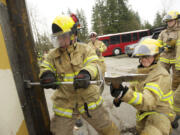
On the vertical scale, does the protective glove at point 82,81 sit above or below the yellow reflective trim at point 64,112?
above

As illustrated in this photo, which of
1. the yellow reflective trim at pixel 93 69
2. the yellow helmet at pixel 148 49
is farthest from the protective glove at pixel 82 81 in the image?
the yellow helmet at pixel 148 49

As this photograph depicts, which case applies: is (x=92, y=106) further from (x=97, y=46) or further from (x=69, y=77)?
(x=97, y=46)

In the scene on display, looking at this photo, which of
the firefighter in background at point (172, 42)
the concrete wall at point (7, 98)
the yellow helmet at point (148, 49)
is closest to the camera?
the concrete wall at point (7, 98)

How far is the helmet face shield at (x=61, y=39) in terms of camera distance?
1643 millimetres

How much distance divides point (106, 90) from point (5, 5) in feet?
11.4

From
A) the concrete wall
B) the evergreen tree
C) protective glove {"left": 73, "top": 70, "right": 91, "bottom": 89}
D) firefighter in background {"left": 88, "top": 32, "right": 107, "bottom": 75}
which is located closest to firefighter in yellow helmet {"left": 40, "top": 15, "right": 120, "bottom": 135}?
protective glove {"left": 73, "top": 70, "right": 91, "bottom": 89}

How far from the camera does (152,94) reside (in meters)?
1.55

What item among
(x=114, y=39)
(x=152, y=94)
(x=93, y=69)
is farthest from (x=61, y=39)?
(x=114, y=39)

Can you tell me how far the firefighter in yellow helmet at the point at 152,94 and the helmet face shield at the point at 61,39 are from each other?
0.77m

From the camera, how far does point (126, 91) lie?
146 cm

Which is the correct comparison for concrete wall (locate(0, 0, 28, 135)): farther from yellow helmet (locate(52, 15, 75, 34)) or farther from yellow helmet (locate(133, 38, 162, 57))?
yellow helmet (locate(133, 38, 162, 57))

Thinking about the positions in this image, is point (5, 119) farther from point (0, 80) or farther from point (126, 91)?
point (126, 91)

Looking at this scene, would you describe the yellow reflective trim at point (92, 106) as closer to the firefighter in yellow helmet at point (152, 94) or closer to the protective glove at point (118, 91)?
the firefighter in yellow helmet at point (152, 94)

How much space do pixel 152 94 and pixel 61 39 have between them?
1205 millimetres
